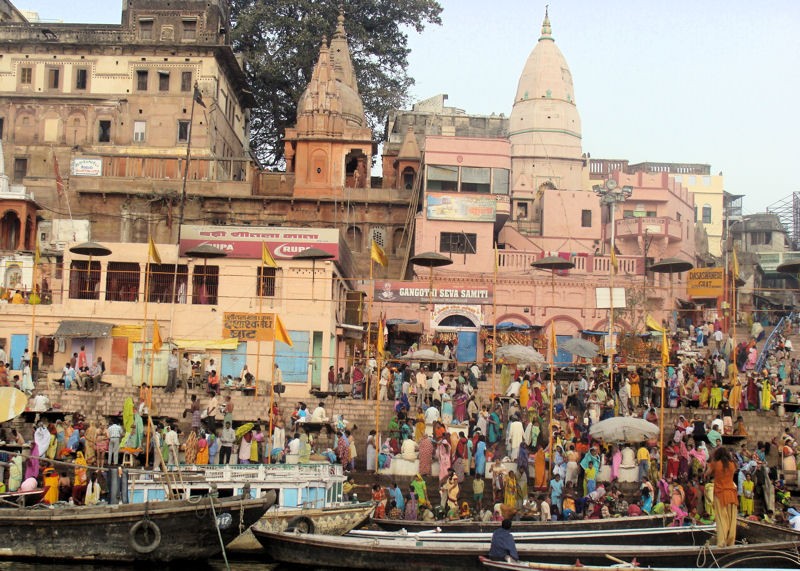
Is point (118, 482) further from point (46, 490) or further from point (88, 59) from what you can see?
point (88, 59)

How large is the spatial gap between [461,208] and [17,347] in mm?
18134

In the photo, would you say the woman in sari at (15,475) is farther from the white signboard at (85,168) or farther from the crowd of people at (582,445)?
the white signboard at (85,168)

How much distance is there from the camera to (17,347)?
34562mm

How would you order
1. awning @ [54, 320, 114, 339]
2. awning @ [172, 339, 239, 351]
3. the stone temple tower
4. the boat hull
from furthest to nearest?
the stone temple tower < awning @ [172, 339, 239, 351] < awning @ [54, 320, 114, 339] < the boat hull

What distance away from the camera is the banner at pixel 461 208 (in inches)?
1789

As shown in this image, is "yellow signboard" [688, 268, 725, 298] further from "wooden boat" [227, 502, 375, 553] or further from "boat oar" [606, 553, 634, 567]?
"boat oar" [606, 553, 634, 567]

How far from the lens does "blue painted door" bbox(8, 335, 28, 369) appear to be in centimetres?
3434

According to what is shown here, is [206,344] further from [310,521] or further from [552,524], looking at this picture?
[552,524]

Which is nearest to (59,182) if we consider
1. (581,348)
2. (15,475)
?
(581,348)

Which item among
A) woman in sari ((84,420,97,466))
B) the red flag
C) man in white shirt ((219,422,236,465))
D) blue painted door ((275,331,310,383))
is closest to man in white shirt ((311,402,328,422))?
man in white shirt ((219,422,236,465))

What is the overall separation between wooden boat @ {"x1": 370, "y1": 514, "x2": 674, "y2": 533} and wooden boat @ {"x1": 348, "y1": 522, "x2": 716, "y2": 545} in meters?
0.63

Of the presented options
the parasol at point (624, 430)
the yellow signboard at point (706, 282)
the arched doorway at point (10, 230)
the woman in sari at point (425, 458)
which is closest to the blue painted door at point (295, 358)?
the woman in sari at point (425, 458)

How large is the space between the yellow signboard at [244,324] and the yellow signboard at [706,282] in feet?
42.7

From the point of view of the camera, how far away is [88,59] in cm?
5094
